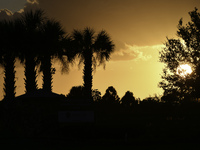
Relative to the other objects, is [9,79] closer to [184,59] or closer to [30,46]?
[30,46]

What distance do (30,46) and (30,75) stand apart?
10.3 feet

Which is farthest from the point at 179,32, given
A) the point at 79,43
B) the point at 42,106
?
the point at 42,106

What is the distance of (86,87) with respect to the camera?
124ft

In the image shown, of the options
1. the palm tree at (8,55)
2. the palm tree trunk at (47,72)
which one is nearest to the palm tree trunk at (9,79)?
the palm tree at (8,55)

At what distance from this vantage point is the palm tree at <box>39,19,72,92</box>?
A: 35.8 metres

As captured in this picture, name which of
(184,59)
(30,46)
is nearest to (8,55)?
(30,46)

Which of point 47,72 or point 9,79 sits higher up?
point 47,72

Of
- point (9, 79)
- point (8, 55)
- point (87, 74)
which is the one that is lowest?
point (9, 79)

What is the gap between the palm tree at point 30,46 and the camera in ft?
115

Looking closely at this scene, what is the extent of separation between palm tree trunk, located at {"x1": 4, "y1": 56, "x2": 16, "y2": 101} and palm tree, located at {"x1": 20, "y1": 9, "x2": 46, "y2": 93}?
149 centimetres

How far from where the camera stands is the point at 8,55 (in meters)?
34.7

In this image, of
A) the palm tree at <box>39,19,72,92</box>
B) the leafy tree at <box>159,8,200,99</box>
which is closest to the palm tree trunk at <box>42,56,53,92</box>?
the palm tree at <box>39,19,72,92</box>

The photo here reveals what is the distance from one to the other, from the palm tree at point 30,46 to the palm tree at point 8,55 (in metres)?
1.05

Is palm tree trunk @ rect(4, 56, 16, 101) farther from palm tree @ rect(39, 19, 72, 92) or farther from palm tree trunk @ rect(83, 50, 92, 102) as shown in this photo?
palm tree trunk @ rect(83, 50, 92, 102)
